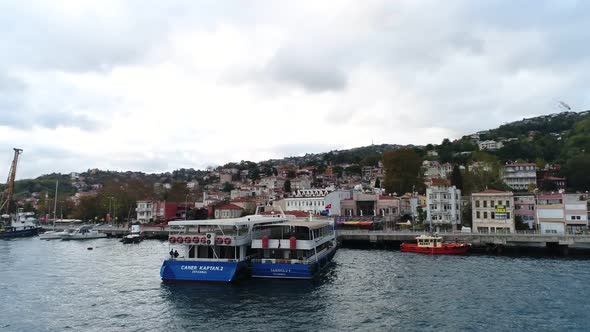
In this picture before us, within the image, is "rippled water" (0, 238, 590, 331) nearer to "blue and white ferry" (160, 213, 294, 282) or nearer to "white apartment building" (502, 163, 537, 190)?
"blue and white ferry" (160, 213, 294, 282)

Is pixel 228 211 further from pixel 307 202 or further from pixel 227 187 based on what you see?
pixel 227 187

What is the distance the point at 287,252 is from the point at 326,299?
782 cm

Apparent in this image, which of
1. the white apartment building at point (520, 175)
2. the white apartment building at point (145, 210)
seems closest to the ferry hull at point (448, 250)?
the white apartment building at point (520, 175)

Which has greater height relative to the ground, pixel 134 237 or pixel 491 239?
pixel 491 239

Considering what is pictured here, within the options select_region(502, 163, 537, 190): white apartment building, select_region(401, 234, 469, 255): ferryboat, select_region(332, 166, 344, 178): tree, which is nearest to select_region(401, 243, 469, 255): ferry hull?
select_region(401, 234, 469, 255): ferryboat

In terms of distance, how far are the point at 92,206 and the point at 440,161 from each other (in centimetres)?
10937

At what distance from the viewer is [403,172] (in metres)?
89.9

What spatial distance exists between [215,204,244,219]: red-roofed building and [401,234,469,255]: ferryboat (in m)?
46.5

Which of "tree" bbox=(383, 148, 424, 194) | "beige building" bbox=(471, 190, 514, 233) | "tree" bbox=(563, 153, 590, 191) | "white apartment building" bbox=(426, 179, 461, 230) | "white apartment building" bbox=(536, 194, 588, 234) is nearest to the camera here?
"white apartment building" bbox=(536, 194, 588, 234)

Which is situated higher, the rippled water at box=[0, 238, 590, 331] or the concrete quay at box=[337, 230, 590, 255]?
the concrete quay at box=[337, 230, 590, 255]

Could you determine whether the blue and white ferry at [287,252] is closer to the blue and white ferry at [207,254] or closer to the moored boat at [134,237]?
the blue and white ferry at [207,254]

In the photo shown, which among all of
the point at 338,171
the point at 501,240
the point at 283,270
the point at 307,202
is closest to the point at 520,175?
the point at 307,202

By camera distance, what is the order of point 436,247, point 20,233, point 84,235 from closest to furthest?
point 436,247
point 84,235
point 20,233

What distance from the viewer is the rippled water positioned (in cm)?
2308
